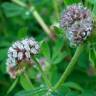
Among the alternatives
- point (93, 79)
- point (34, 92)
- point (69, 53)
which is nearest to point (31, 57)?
point (34, 92)

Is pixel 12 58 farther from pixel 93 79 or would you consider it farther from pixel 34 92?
pixel 93 79

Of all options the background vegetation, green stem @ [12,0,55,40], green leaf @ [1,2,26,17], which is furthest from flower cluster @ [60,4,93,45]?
green leaf @ [1,2,26,17]

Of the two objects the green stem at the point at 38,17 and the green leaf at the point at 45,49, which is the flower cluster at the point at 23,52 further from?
the green stem at the point at 38,17

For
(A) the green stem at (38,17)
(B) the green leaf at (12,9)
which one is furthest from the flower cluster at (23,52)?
(B) the green leaf at (12,9)

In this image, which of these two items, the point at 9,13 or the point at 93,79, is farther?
the point at 9,13

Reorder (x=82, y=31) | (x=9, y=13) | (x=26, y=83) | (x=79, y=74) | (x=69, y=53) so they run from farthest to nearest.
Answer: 1. (x=9, y=13)
2. (x=79, y=74)
3. (x=69, y=53)
4. (x=26, y=83)
5. (x=82, y=31)

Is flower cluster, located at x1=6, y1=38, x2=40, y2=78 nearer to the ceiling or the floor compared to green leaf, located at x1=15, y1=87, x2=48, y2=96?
nearer to the ceiling

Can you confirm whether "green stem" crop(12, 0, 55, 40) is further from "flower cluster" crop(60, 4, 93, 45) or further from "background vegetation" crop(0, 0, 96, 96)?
"flower cluster" crop(60, 4, 93, 45)
